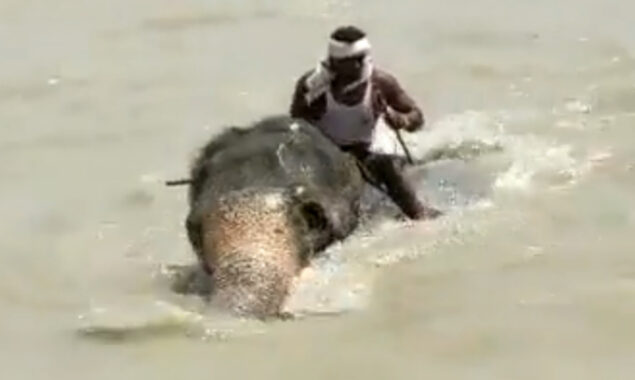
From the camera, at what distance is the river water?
7262 millimetres

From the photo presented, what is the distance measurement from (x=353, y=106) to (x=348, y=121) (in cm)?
9

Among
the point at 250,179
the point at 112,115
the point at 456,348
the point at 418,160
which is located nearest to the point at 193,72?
the point at 112,115

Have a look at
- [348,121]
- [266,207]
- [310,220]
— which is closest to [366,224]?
[348,121]

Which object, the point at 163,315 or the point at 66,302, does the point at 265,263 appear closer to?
the point at 163,315

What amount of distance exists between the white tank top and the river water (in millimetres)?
477

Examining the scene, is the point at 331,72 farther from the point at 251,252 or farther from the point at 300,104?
the point at 251,252

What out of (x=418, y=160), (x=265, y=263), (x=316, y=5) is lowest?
(x=316, y=5)

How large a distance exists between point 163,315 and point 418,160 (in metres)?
2.94

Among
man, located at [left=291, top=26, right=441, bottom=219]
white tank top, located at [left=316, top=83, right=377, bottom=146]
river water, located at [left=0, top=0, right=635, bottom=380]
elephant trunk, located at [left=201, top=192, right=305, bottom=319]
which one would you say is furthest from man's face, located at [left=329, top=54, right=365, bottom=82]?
elephant trunk, located at [left=201, top=192, right=305, bottom=319]

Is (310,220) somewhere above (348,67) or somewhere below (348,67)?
below

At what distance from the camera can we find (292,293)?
7.61 m

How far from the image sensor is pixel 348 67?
341 inches

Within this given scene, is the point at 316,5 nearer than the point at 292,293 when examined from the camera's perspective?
No

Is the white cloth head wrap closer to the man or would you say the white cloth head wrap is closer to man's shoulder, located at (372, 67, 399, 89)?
the man
